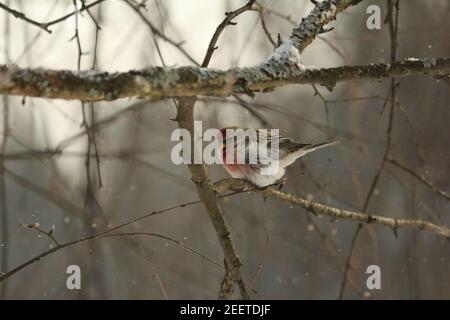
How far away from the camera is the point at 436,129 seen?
16.3 ft

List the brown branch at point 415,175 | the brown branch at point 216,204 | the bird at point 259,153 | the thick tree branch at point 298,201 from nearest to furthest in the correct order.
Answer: the brown branch at point 216,204
the thick tree branch at point 298,201
the brown branch at point 415,175
the bird at point 259,153

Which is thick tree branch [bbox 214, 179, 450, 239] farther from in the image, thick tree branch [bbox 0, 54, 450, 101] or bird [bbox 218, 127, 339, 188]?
thick tree branch [bbox 0, 54, 450, 101]

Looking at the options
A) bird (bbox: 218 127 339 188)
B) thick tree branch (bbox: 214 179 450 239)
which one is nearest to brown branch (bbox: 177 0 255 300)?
thick tree branch (bbox: 214 179 450 239)

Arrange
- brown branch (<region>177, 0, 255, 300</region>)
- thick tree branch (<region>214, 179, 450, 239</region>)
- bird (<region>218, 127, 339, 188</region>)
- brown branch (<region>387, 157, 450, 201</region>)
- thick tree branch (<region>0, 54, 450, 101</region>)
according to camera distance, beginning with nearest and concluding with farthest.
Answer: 1. thick tree branch (<region>0, 54, 450, 101</region>)
2. brown branch (<region>177, 0, 255, 300</region>)
3. thick tree branch (<region>214, 179, 450, 239</region>)
4. brown branch (<region>387, 157, 450, 201</region>)
5. bird (<region>218, 127, 339, 188</region>)

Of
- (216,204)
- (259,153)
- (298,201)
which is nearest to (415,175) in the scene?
(298,201)

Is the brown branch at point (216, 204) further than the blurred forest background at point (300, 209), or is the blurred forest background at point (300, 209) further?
the blurred forest background at point (300, 209)

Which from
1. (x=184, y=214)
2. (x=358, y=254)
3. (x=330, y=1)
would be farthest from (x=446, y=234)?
(x=184, y=214)

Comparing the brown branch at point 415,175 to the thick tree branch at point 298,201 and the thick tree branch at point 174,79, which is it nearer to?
the thick tree branch at point 298,201

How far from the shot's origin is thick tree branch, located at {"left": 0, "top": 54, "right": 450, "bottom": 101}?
100cm

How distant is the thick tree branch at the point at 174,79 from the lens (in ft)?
3.28

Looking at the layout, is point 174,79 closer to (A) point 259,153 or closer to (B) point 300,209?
(A) point 259,153

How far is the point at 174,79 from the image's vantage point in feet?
3.67

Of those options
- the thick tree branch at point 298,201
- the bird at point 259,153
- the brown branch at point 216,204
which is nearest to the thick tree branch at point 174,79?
the brown branch at point 216,204

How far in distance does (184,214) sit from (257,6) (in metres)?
4.47
